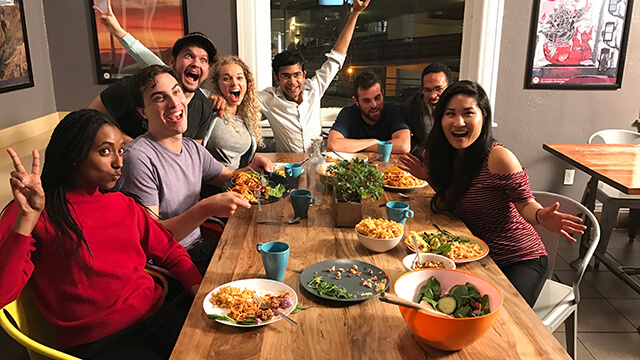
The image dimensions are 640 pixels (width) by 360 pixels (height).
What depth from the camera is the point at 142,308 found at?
4.65 ft

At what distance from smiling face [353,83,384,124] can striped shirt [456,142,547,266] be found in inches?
50.3

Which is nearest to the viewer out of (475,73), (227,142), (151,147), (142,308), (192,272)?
(142,308)

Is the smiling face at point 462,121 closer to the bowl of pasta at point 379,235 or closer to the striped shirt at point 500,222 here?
the striped shirt at point 500,222

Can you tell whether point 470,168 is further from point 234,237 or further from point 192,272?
point 192,272

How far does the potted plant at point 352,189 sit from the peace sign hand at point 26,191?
0.94 meters

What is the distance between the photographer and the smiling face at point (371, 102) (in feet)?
10.1

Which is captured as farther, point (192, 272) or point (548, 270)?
point (548, 270)

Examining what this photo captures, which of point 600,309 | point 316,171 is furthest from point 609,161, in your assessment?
point 316,171

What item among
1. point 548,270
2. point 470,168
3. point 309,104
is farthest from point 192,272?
point 309,104

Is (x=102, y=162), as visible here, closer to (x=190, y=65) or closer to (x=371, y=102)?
(x=190, y=65)

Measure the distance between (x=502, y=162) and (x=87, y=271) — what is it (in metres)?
1.47

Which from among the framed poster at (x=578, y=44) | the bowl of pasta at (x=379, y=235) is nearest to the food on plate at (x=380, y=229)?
the bowl of pasta at (x=379, y=235)

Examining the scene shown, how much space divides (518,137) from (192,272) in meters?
Result: 3.22

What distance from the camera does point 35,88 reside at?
11.6 ft
